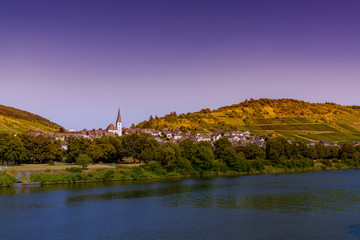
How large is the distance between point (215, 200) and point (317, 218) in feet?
50.2

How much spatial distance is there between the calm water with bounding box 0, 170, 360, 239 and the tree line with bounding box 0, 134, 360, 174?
2072 centimetres

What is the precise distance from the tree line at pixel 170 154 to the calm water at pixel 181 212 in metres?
20.7

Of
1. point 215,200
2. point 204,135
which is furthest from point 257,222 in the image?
point 204,135

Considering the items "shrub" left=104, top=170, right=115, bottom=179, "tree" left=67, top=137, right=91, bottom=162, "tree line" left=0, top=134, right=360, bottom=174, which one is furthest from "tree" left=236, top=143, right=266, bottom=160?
"tree" left=67, top=137, right=91, bottom=162

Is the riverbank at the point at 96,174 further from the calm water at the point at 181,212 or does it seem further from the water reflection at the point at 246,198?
the water reflection at the point at 246,198

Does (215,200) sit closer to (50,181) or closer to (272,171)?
(50,181)

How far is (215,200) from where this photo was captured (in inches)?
1933

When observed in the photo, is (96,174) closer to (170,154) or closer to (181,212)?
(170,154)

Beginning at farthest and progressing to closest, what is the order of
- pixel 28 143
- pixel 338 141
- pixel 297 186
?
pixel 338 141, pixel 28 143, pixel 297 186

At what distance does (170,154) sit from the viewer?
82312mm

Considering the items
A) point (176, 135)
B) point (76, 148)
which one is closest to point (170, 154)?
point (76, 148)

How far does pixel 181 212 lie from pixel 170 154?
136 ft

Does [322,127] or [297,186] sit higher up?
[322,127]

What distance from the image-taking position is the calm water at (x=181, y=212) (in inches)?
1268
